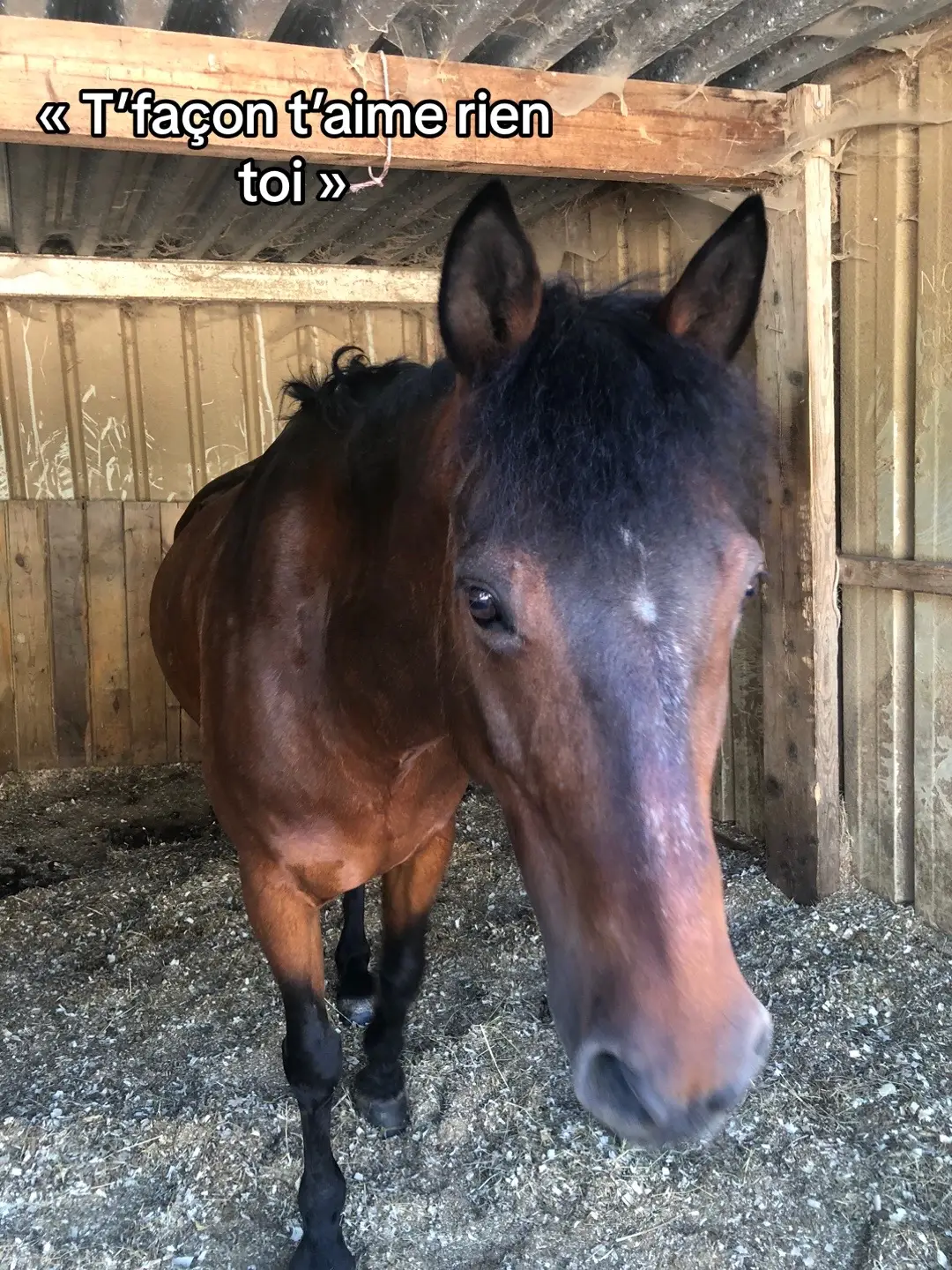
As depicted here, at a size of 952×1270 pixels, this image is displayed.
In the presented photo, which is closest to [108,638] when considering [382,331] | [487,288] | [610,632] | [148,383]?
[148,383]

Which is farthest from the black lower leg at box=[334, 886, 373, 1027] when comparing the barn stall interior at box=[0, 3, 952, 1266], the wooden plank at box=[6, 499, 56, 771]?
the wooden plank at box=[6, 499, 56, 771]

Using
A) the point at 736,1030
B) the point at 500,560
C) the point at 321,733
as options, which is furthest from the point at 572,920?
the point at 321,733

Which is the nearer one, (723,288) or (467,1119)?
(723,288)

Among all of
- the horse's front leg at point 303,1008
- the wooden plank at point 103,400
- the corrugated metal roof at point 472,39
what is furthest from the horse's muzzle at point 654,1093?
the wooden plank at point 103,400

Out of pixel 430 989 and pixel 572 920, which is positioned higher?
pixel 572 920

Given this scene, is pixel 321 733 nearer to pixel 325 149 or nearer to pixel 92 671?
pixel 325 149

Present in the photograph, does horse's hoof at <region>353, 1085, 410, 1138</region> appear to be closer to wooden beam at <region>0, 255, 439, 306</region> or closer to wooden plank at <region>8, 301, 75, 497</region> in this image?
wooden beam at <region>0, 255, 439, 306</region>

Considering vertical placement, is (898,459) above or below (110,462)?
below

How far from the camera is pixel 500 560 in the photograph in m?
1.27

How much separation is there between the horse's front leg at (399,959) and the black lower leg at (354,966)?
48cm

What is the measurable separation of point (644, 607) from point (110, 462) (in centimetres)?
566

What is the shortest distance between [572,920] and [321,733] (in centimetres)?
101

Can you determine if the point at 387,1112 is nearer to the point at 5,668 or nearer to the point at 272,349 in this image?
the point at 5,668

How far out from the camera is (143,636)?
618cm
